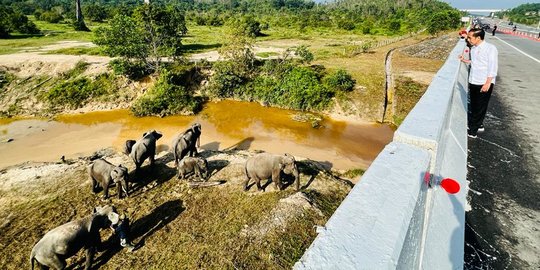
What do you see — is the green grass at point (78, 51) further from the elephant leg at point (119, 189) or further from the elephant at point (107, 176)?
the elephant leg at point (119, 189)

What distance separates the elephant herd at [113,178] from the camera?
22.5ft

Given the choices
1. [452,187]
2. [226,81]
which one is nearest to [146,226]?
[452,187]

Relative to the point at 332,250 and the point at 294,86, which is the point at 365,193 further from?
the point at 294,86

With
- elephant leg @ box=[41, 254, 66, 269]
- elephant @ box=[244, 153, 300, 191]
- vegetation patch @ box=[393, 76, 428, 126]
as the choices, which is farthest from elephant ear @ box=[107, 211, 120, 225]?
vegetation patch @ box=[393, 76, 428, 126]

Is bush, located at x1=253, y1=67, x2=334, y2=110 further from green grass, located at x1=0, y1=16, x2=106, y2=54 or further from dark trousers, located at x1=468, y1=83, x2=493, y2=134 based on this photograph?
green grass, located at x1=0, y1=16, x2=106, y2=54

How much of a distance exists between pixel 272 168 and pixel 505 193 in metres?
7.12

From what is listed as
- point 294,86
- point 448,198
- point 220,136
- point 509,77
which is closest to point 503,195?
point 448,198

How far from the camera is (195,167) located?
1055cm

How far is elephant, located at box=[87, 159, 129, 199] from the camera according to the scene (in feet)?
30.9

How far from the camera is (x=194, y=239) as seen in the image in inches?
310

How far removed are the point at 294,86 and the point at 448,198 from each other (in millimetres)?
19453

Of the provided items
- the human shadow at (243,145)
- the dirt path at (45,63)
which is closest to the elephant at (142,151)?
the human shadow at (243,145)

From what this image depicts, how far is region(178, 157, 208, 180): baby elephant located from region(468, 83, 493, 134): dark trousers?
25.9 feet

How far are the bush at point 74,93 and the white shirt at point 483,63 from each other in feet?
75.8
